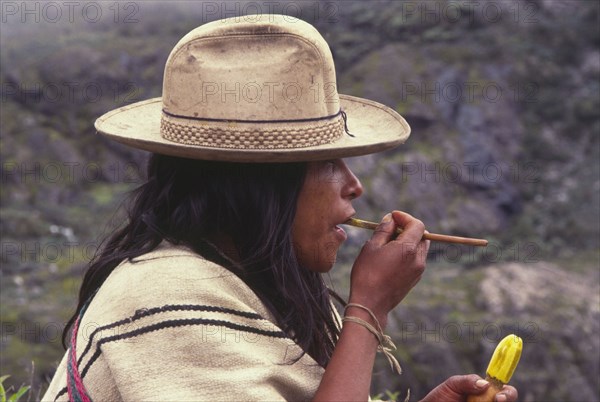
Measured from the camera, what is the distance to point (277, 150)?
1.94 meters

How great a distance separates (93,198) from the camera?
959 cm

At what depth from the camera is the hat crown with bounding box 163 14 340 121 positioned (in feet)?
6.44

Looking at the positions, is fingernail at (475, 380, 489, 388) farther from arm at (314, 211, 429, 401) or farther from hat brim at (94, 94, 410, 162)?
hat brim at (94, 94, 410, 162)

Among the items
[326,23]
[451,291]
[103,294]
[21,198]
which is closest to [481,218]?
[451,291]

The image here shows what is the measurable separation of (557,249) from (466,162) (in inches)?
58.2

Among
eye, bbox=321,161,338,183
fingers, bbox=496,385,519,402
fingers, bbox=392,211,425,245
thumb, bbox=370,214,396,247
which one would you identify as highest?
eye, bbox=321,161,338,183

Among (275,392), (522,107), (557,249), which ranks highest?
(275,392)

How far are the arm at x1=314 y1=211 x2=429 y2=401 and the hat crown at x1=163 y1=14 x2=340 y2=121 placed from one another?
324 mm

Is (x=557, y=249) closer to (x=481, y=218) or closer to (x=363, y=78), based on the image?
(x=481, y=218)

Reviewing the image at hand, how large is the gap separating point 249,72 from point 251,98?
56mm

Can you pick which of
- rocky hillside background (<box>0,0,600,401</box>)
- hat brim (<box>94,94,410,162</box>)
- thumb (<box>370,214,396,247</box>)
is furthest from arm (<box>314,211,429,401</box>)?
rocky hillside background (<box>0,0,600,401</box>)

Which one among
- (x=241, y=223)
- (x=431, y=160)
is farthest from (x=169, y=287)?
(x=431, y=160)

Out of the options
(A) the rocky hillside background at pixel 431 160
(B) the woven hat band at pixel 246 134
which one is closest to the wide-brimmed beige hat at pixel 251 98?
(B) the woven hat band at pixel 246 134

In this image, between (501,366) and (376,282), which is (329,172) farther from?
(501,366)
